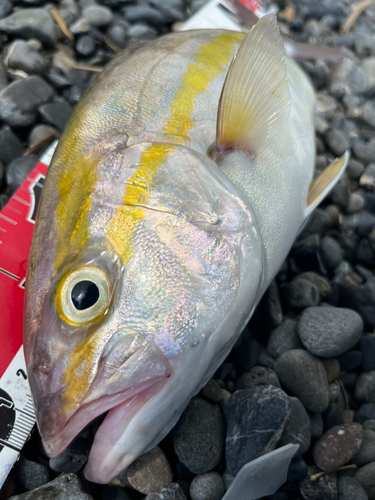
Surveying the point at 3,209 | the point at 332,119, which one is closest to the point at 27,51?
the point at 3,209

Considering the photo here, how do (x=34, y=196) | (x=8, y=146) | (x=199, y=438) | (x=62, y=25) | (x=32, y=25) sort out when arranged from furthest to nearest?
(x=62, y=25), (x=32, y=25), (x=8, y=146), (x=34, y=196), (x=199, y=438)

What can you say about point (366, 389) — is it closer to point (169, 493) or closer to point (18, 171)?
point (169, 493)

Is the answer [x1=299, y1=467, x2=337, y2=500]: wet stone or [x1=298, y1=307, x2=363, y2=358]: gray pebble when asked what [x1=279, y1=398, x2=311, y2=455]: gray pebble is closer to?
[x1=299, y1=467, x2=337, y2=500]: wet stone

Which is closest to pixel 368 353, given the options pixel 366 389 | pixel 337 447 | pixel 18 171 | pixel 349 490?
pixel 366 389

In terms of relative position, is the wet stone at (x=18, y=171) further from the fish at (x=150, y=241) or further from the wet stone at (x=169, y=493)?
the wet stone at (x=169, y=493)

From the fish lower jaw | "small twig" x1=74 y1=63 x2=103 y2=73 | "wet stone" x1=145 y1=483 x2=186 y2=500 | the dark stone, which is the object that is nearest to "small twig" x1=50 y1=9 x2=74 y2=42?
"small twig" x1=74 y1=63 x2=103 y2=73

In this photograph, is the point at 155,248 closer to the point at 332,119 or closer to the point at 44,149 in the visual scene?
the point at 44,149
